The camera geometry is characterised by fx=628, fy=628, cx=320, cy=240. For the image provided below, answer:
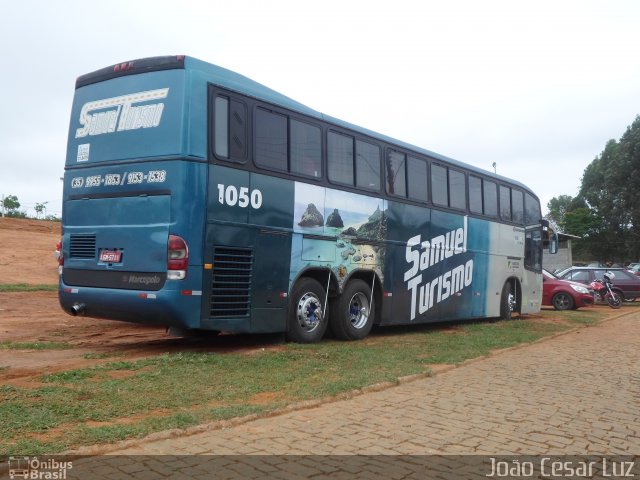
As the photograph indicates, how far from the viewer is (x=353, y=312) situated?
11.1 m

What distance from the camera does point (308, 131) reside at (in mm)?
9945

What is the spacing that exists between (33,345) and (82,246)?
1.65m

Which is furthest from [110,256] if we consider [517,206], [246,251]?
[517,206]

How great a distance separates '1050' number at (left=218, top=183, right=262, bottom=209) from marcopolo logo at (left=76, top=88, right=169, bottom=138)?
123cm

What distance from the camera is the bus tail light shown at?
7891 millimetres

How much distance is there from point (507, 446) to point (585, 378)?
354cm

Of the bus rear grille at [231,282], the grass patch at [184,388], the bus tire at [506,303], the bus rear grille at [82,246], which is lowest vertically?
the grass patch at [184,388]

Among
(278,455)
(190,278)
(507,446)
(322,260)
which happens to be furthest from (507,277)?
(278,455)

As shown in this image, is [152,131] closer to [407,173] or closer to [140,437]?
[140,437]

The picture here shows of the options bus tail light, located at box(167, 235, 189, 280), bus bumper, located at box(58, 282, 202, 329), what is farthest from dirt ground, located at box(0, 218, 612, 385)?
bus tail light, located at box(167, 235, 189, 280)

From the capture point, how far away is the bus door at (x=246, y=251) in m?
8.27

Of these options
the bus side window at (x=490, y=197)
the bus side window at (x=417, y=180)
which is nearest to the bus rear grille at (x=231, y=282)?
the bus side window at (x=417, y=180)

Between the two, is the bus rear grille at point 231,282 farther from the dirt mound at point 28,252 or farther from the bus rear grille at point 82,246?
the dirt mound at point 28,252

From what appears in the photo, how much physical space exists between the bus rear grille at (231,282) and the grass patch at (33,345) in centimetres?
252
